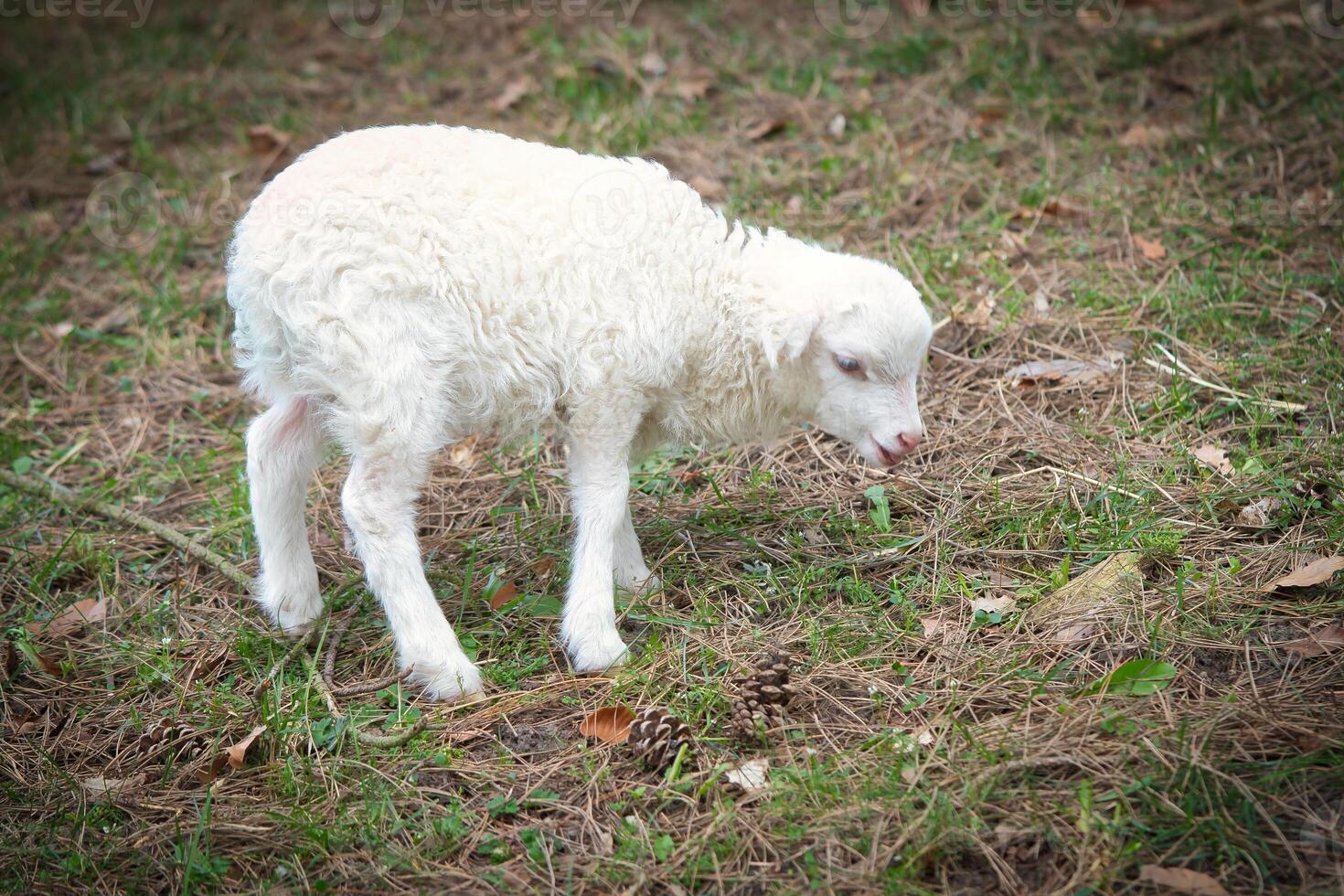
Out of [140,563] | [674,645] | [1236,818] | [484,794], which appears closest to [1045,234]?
[674,645]

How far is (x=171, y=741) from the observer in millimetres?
3717

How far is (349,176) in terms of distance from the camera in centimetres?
375

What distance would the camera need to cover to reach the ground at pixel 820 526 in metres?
3.13

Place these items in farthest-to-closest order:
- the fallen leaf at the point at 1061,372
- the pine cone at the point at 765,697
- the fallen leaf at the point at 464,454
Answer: the fallen leaf at the point at 464,454
the fallen leaf at the point at 1061,372
the pine cone at the point at 765,697

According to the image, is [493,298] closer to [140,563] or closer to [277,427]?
[277,427]

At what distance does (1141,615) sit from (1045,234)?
3.04 meters

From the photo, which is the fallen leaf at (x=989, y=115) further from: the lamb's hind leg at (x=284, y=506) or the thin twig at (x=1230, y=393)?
the lamb's hind leg at (x=284, y=506)

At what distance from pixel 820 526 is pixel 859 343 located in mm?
893

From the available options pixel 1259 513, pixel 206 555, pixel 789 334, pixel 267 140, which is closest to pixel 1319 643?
pixel 1259 513
